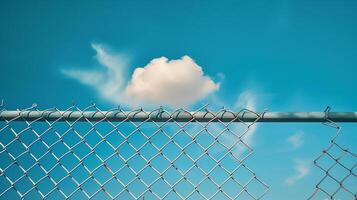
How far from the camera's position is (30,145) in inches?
146

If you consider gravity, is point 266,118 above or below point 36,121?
below

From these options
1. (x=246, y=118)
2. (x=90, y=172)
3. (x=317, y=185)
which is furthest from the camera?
(x=90, y=172)

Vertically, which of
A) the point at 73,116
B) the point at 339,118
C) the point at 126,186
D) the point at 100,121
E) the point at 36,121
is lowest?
the point at 339,118

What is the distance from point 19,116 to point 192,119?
1.85m

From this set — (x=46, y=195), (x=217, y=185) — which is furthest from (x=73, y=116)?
(x=217, y=185)

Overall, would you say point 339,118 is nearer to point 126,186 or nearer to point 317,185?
point 317,185

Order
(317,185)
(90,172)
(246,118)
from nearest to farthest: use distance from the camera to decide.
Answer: (317,185)
(246,118)
(90,172)

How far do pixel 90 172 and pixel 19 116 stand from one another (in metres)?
0.99

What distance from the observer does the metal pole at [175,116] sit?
3.11 metres

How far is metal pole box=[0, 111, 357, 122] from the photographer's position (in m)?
3.11

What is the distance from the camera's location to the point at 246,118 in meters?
3.26

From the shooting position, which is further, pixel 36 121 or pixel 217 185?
pixel 36 121

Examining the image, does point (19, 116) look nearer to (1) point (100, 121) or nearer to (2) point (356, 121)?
(1) point (100, 121)

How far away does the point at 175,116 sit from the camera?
3.39m
